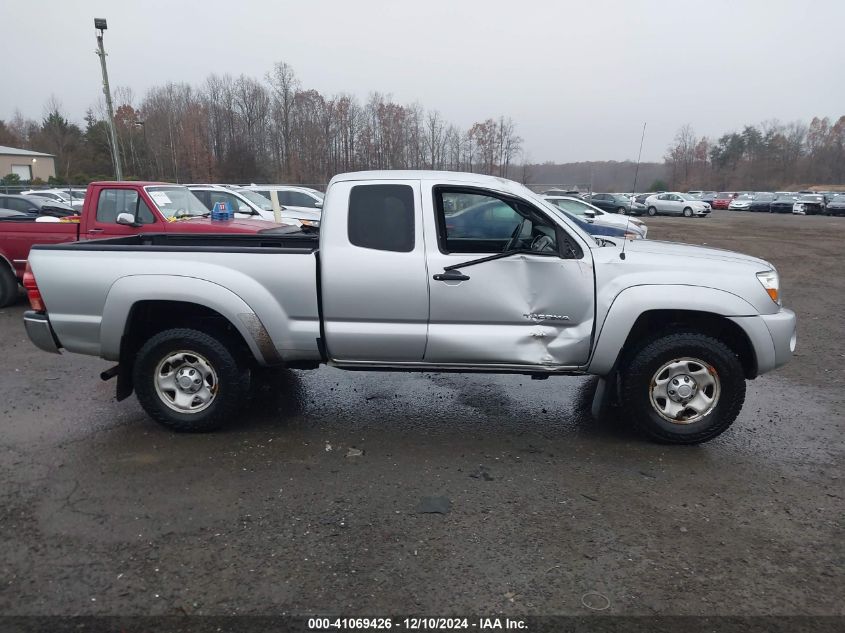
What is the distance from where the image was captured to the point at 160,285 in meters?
4.54

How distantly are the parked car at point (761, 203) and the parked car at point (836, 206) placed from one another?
525 centimetres

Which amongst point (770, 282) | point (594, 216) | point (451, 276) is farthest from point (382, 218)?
point (594, 216)

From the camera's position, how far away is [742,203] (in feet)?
172

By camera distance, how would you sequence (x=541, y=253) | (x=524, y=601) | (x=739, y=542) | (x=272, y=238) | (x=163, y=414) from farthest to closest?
(x=272, y=238) → (x=163, y=414) → (x=541, y=253) → (x=739, y=542) → (x=524, y=601)

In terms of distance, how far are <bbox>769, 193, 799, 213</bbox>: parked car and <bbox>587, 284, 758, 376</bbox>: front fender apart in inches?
1963

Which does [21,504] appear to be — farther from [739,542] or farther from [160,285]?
[739,542]

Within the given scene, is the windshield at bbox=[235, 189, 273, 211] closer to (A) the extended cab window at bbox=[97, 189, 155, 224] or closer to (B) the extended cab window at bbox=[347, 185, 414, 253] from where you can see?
(A) the extended cab window at bbox=[97, 189, 155, 224]

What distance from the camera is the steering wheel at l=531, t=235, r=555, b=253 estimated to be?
4.68 m

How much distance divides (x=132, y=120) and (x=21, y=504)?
70.8 m

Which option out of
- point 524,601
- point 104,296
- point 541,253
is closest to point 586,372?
point 541,253

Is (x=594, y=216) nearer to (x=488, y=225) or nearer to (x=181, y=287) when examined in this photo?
(x=488, y=225)

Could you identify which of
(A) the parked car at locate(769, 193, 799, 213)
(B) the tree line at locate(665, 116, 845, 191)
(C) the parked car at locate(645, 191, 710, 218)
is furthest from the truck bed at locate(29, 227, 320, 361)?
(B) the tree line at locate(665, 116, 845, 191)

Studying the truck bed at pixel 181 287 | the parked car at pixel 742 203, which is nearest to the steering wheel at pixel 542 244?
the truck bed at pixel 181 287

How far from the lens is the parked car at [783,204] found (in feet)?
154
